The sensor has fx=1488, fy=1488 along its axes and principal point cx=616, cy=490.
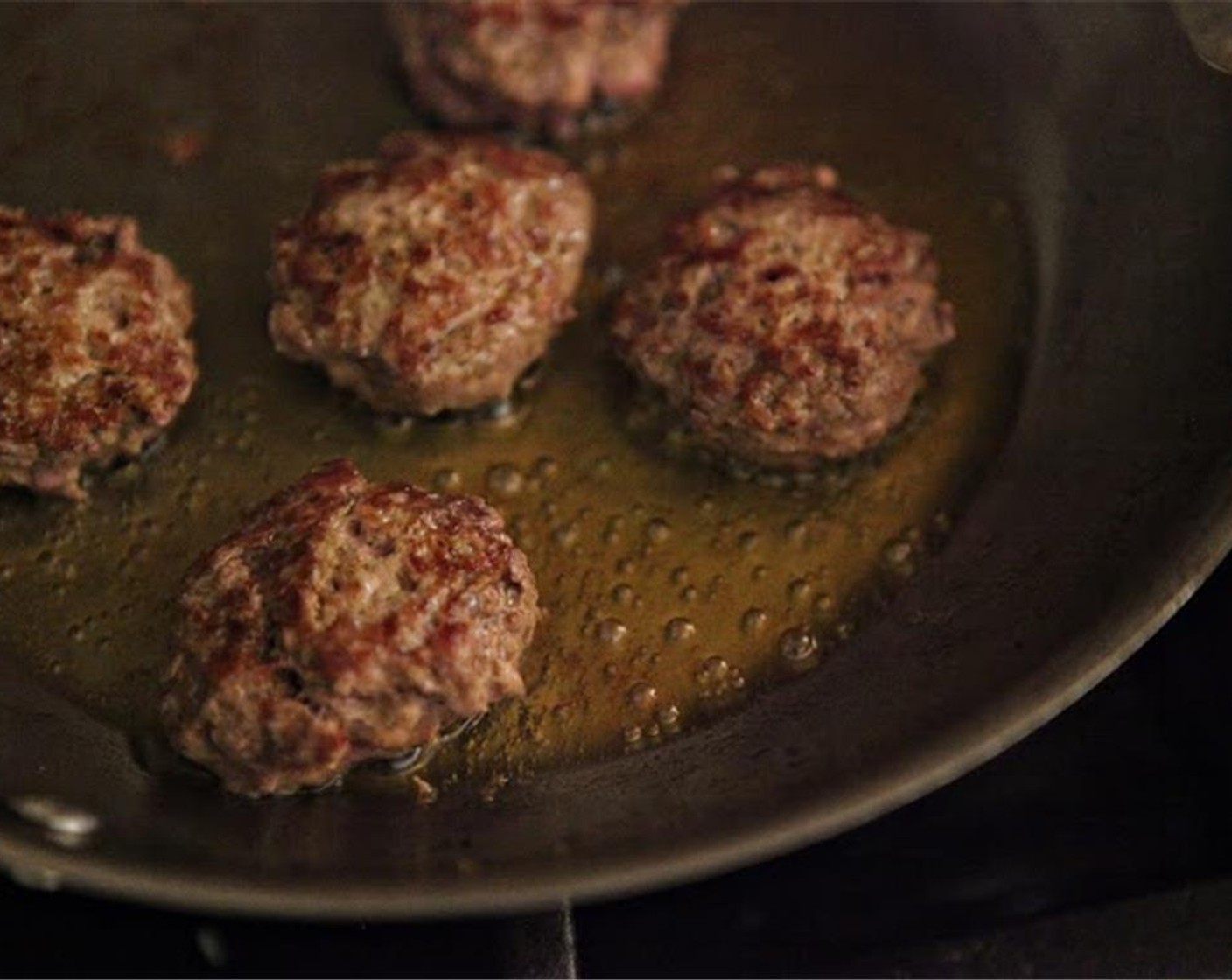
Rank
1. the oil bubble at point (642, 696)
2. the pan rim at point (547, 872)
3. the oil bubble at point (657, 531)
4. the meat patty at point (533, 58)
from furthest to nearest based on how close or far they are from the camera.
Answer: the meat patty at point (533, 58), the oil bubble at point (657, 531), the oil bubble at point (642, 696), the pan rim at point (547, 872)

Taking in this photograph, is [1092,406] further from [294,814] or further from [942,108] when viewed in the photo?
[294,814]

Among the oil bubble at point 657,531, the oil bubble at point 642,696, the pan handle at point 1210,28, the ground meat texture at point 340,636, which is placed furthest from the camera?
the pan handle at point 1210,28

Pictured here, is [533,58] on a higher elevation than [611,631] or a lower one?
higher

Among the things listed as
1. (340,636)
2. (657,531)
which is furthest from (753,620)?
(340,636)

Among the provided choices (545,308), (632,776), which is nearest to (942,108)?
(545,308)

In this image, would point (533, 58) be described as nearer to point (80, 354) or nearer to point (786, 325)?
point (786, 325)

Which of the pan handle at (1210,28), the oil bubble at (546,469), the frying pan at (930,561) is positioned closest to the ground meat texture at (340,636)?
the frying pan at (930,561)

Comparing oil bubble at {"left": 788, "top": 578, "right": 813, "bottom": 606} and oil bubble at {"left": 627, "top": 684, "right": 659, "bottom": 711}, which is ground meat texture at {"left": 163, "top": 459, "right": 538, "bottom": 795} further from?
oil bubble at {"left": 788, "top": 578, "right": 813, "bottom": 606}

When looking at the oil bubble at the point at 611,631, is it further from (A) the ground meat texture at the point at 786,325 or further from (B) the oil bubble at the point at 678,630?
(A) the ground meat texture at the point at 786,325
